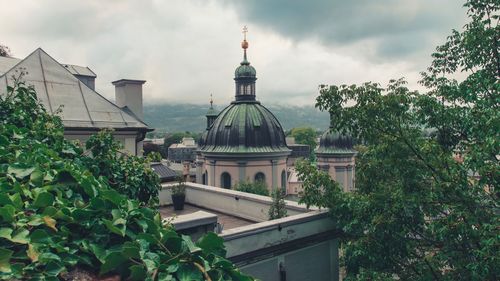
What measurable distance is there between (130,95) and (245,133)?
841 inches

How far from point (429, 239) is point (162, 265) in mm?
7201

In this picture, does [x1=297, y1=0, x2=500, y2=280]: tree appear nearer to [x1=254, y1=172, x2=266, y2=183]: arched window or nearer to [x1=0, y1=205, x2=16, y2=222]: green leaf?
[x1=0, y1=205, x2=16, y2=222]: green leaf

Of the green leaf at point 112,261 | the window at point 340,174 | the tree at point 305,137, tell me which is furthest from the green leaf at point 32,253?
the tree at point 305,137

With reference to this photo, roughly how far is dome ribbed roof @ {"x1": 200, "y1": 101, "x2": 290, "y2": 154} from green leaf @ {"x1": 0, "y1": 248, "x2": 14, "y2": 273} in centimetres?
3473

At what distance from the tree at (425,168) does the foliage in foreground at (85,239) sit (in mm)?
5497

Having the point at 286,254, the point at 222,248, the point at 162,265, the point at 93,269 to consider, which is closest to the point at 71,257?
the point at 93,269

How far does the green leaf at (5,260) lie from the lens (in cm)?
197

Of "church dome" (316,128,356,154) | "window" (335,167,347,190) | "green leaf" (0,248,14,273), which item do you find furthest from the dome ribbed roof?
"green leaf" (0,248,14,273)

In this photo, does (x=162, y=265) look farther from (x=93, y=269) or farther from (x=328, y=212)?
(x=328, y=212)

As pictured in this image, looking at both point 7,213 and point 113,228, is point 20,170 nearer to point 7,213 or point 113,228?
point 7,213

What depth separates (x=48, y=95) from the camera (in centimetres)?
1370

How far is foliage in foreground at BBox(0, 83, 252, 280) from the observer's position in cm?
216

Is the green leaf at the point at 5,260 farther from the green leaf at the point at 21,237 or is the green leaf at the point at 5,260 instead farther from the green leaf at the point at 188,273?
the green leaf at the point at 188,273

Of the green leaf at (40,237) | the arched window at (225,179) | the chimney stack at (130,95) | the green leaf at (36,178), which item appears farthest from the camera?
the arched window at (225,179)
